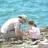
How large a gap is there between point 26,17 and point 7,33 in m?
0.32

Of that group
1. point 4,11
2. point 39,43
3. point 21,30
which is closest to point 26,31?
point 21,30

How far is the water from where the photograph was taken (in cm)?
242

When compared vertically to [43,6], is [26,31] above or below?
below

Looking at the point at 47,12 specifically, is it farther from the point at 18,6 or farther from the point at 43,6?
the point at 18,6

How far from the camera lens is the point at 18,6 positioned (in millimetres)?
2451

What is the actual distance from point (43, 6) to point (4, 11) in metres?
0.51

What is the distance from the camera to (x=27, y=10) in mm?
2439

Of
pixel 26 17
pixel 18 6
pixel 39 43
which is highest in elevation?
pixel 18 6

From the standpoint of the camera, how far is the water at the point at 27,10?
2418 mm

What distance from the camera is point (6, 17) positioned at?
7.91 ft

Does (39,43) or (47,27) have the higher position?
(47,27)

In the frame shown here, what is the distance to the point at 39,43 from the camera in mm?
2350

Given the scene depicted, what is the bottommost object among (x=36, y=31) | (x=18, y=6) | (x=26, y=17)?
(x=36, y=31)

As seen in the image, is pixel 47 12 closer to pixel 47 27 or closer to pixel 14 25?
pixel 47 27
